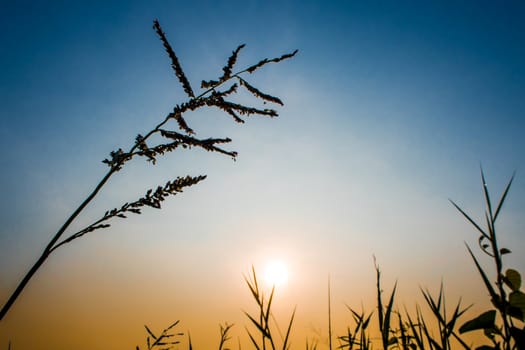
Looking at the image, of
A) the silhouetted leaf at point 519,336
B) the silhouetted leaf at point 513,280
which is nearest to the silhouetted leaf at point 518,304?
the silhouetted leaf at point 513,280

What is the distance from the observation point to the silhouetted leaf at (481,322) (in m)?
1.46

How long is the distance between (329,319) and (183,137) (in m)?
1.78

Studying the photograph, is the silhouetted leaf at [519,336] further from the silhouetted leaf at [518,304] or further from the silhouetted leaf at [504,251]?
the silhouetted leaf at [504,251]

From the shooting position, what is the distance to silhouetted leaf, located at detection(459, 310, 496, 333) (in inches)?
57.3

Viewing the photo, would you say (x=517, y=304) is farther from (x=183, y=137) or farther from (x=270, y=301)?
(x=183, y=137)

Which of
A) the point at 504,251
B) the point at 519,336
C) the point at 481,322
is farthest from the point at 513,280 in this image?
the point at 504,251

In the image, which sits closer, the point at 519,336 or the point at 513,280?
the point at 519,336

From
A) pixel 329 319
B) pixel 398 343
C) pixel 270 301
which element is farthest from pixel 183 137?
pixel 398 343

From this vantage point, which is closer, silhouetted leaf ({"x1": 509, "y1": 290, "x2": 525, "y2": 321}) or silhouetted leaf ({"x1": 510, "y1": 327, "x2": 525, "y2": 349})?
silhouetted leaf ({"x1": 510, "y1": 327, "x2": 525, "y2": 349})

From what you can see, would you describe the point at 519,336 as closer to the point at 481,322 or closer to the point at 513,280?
the point at 481,322

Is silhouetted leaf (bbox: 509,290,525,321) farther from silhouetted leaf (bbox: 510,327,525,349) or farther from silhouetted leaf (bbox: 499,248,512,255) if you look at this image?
silhouetted leaf (bbox: 499,248,512,255)

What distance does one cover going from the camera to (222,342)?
301 cm

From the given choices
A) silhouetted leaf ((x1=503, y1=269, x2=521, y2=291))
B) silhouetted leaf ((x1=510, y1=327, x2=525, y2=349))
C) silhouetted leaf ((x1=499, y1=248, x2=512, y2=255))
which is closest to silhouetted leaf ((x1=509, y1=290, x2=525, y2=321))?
silhouetted leaf ((x1=503, y1=269, x2=521, y2=291))

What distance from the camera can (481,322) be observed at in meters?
1.49
